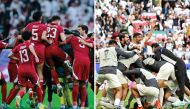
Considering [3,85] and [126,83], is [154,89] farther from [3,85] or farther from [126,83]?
[3,85]

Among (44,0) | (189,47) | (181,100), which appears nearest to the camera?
(44,0)

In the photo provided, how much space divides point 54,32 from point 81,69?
0.69 meters

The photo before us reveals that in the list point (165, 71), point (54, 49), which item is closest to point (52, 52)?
point (54, 49)

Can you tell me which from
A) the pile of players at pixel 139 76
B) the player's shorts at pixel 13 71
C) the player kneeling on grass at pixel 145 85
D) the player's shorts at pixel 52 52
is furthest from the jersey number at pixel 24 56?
the player kneeling on grass at pixel 145 85

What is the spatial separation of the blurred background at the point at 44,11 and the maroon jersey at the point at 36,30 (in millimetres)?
133

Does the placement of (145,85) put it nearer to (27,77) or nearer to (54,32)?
(54,32)

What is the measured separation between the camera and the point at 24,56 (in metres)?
8.66

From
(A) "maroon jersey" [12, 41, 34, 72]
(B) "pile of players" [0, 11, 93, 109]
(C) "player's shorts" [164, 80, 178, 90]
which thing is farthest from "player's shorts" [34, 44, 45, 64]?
(C) "player's shorts" [164, 80, 178, 90]

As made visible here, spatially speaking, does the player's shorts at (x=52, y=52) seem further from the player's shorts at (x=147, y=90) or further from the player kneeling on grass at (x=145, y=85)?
the player's shorts at (x=147, y=90)

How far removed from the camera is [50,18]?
852 centimetres

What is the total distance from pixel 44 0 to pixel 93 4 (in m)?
0.70

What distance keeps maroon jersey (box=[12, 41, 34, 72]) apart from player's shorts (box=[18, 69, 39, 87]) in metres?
0.06

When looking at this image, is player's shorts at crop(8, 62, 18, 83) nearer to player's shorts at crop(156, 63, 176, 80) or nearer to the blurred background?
the blurred background

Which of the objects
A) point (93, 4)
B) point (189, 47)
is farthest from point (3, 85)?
point (189, 47)
